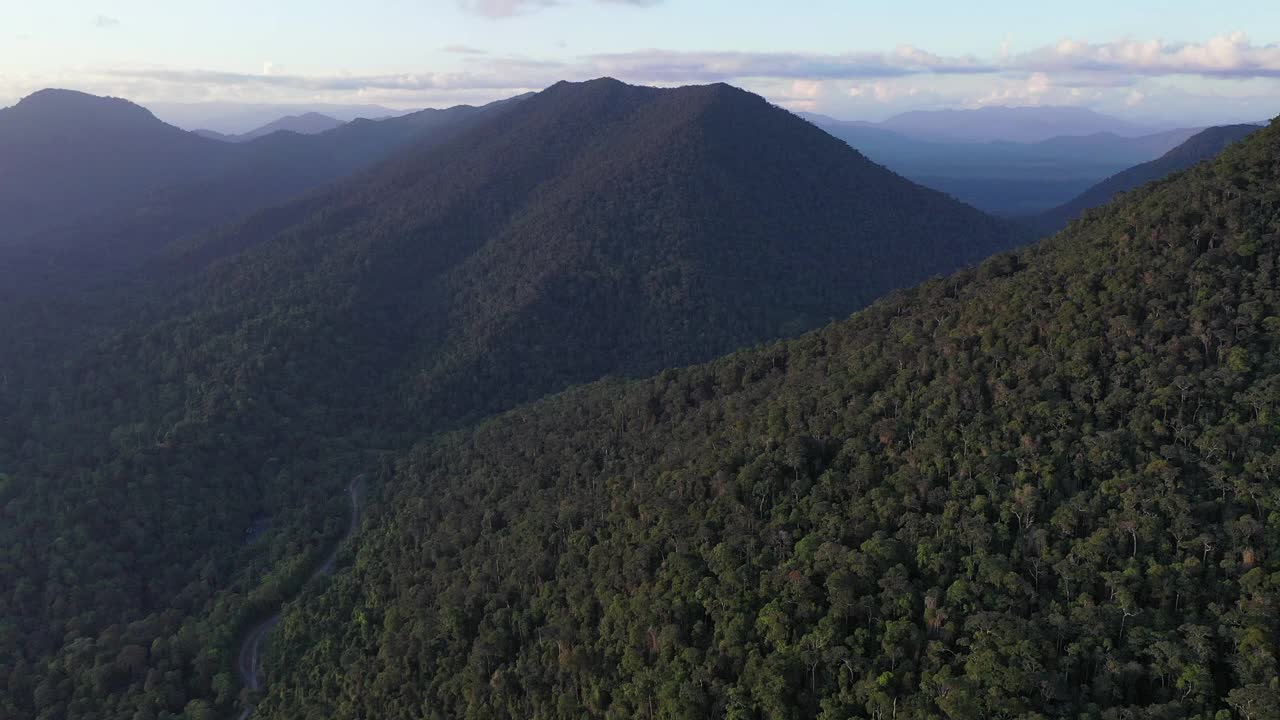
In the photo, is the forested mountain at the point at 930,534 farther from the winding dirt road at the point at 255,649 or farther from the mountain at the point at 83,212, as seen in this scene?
the mountain at the point at 83,212

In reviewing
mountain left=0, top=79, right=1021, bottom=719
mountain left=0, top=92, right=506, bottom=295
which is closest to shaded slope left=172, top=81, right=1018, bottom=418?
mountain left=0, top=79, right=1021, bottom=719

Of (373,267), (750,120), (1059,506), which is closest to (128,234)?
(373,267)

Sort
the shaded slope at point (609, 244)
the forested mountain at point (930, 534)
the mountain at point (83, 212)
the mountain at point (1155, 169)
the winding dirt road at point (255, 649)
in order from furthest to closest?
1. the mountain at point (1155, 169)
2. the mountain at point (83, 212)
3. the shaded slope at point (609, 244)
4. the winding dirt road at point (255, 649)
5. the forested mountain at point (930, 534)

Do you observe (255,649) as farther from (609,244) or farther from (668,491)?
(609,244)

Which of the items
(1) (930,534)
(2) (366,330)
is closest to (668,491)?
(1) (930,534)

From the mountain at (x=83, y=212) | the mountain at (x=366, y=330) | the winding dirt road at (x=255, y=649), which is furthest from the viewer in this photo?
the mountain at (x=83, y=212)

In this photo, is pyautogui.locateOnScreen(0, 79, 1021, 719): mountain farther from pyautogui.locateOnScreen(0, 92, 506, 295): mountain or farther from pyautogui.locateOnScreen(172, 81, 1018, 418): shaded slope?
pyautogui.locateOnScreen(0, 92, 506, 295): mountain

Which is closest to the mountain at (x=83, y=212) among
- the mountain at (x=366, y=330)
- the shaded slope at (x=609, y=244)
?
the mountain at (x=366, y=330)
